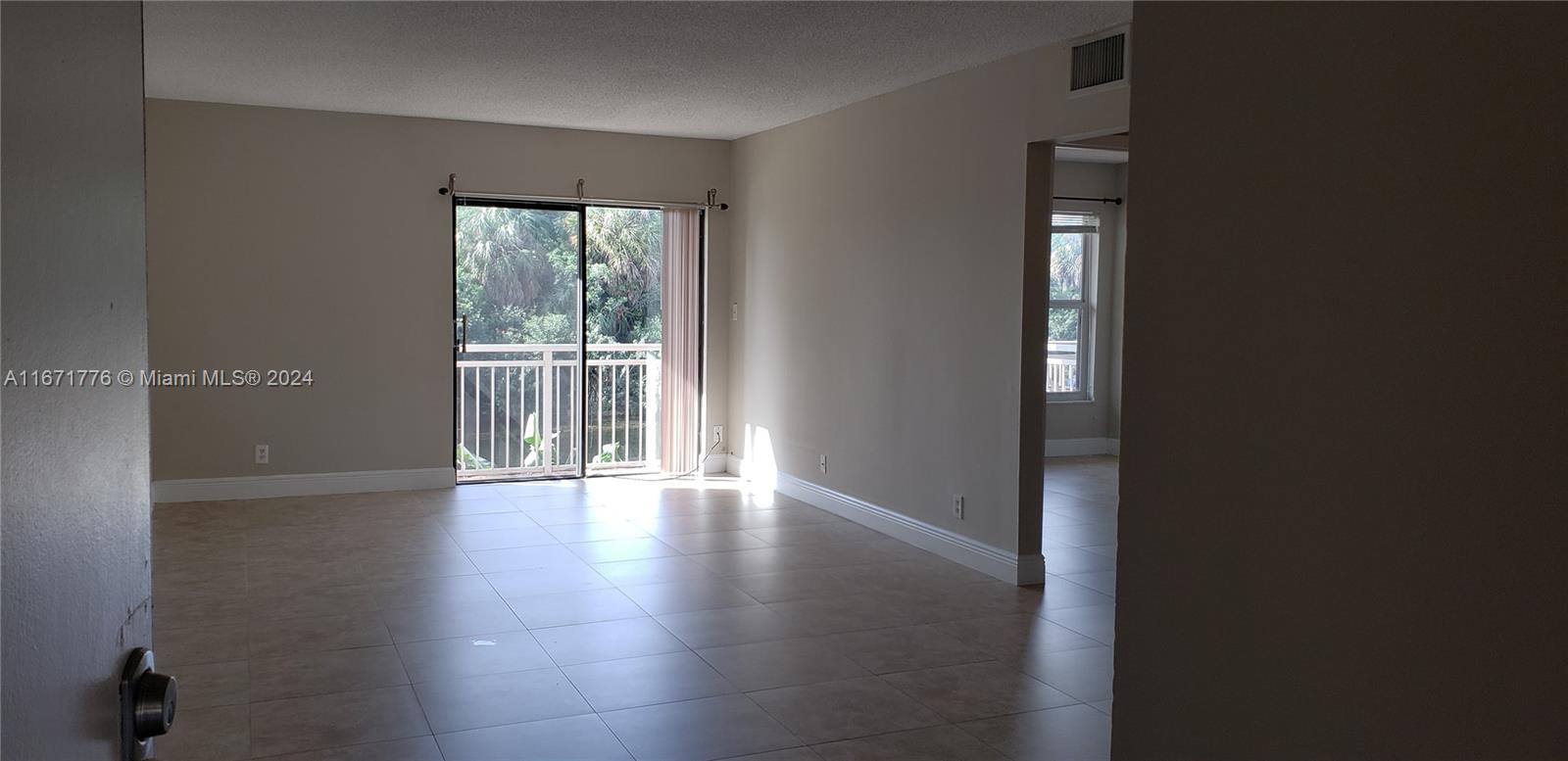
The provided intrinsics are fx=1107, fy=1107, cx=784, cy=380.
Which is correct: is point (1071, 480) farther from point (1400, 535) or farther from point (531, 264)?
point (1400, 535)

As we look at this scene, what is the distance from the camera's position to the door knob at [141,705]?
876 millimetres

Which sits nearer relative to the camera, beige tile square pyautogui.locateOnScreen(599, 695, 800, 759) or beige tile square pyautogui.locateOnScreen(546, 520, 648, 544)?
beige tile square pyautogui.locateOnScreen(599, 695, 800, 759)

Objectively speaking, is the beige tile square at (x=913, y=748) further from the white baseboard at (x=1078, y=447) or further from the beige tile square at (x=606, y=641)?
the white baseboard at (x=1078, y=447)

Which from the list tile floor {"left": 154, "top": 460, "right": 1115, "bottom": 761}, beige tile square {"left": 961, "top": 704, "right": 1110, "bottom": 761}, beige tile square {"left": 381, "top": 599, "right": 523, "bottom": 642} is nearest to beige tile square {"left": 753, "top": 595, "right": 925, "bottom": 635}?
tile floor {"left": 154, "top": 460, "right": 1115, "bottom": 761}

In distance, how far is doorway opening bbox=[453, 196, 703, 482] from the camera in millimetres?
7668

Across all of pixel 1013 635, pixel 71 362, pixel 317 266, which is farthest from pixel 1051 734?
pixel 317 266

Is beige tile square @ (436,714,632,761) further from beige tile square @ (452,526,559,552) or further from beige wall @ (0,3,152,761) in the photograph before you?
beige tile square @ (452,526,559,552)

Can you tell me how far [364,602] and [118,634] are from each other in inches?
162

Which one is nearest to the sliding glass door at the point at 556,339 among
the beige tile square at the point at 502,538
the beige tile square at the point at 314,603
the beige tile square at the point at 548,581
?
the beige tile square at the point at 502,538

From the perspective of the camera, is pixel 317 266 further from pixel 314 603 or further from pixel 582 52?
pixel 314 603

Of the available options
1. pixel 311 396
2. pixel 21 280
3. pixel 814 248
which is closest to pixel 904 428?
pixel 814 248

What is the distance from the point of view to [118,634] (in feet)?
2.79

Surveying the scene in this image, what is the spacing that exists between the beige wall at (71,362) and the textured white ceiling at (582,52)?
3666 mm

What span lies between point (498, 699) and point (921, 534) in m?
2.88
